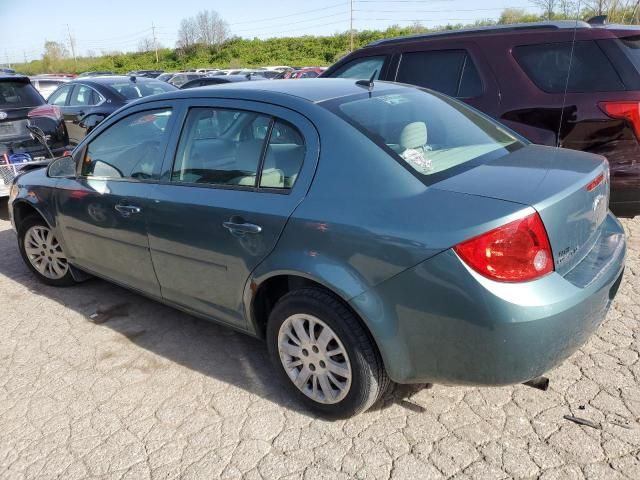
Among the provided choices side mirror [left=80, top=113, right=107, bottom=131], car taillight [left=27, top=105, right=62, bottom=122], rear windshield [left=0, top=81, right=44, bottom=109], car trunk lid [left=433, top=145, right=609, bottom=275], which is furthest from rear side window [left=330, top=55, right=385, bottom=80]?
side mirror [left=80, top=113, right=107, bottom=131]

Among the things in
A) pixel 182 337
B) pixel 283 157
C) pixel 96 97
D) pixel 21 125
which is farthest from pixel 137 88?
pixel 283 157

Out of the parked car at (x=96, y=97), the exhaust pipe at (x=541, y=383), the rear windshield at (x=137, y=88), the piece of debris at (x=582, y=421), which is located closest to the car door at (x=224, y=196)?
the exhaust pipe at (x=541, y=383)

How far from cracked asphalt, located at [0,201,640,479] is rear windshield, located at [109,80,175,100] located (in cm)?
673

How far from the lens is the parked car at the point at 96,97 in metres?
9.11

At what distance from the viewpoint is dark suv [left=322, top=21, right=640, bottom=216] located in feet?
12.7

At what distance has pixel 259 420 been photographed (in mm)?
2699

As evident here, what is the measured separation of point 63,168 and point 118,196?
0.88 meters

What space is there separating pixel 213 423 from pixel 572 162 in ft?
7.13

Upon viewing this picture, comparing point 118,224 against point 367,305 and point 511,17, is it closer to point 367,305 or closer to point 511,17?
point 367,305

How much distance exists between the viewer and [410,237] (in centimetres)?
212

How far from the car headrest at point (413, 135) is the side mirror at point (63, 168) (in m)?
2.47

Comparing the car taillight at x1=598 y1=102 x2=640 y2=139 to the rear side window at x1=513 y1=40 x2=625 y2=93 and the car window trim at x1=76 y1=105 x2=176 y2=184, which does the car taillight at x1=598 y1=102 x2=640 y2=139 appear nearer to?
the rear side window at x1=513 y1=40 x2=625 y2=93

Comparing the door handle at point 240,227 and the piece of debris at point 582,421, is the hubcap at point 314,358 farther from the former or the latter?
the piece of debris at point 582,421

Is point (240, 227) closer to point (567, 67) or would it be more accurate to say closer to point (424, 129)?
point (424, 129)
